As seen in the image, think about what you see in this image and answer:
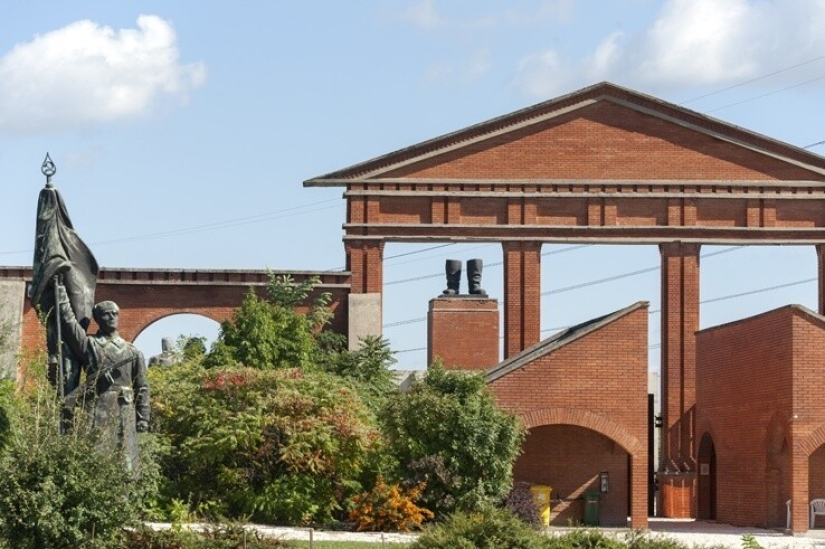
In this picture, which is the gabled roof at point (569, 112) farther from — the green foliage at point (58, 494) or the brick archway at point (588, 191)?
the green foliage at point (58, 494)

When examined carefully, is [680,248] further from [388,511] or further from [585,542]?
[585,542]

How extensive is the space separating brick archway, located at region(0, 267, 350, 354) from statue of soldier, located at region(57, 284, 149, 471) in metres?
23.0

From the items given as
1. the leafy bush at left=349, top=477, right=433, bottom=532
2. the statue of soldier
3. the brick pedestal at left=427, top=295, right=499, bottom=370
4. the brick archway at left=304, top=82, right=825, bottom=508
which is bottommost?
the leafy bush at left=349, top=477, right=433, bottom=532

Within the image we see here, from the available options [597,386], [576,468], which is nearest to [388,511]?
[597,386]

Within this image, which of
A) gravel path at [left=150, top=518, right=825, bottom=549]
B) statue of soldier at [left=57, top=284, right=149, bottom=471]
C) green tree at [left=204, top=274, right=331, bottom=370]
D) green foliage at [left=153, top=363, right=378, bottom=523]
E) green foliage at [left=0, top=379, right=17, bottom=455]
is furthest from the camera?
green tree at [left=204, top=274, right=331, bottom=370]

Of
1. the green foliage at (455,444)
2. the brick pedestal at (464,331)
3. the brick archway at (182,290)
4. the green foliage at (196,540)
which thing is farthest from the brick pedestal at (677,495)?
the green foliage at (196,540)

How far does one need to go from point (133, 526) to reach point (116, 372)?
3.21 m

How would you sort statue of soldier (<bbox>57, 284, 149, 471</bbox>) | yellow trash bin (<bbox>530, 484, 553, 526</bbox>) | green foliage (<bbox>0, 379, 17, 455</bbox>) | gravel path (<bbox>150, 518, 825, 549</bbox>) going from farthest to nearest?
yellow trash bin (<bbox>530, 484, 553, 526</bbox>)
green foliage (<bbox>0, 379, 17, 455</bbox>)
gravel path (<bbox>150, 518, 825, 549</bbox>)
statue of soldier (<bbox>57, 284, 149, 471</bbox>)

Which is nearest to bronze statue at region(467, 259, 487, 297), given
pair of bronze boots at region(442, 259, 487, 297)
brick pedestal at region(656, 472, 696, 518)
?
pair of bronze boots at region(442, 259, 487, 297)

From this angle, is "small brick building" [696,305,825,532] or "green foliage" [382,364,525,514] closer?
"green foliage" [382,364,525,514]

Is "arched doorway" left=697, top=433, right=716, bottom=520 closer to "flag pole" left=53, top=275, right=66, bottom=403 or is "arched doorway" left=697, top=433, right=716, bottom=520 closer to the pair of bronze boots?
the pair of bronze boots

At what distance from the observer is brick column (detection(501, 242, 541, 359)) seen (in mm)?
46500

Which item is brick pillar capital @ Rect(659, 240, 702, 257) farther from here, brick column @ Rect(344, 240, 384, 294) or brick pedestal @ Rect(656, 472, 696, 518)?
A: brick column @ Rect(344, 240, 384, 294)

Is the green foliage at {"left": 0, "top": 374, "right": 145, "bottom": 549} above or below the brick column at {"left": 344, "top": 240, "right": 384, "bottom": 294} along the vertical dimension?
below
